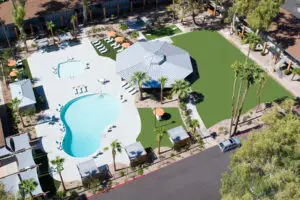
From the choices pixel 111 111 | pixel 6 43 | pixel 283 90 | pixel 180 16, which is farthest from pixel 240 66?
pixel 6 43

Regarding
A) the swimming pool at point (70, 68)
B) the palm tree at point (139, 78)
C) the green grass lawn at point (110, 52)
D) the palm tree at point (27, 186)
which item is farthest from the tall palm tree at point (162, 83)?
the palm tree at point (27, 186)

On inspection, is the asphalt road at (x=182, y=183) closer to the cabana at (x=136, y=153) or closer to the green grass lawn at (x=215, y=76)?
the cabana at (x=136, y=153)

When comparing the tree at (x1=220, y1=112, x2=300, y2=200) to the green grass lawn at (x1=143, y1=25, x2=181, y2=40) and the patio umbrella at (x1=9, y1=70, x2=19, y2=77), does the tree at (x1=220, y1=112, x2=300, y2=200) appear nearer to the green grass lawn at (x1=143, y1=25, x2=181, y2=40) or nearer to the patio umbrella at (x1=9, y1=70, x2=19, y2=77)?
the green grass lawn at (x1=143, y1=25, x2=181, y2=40)

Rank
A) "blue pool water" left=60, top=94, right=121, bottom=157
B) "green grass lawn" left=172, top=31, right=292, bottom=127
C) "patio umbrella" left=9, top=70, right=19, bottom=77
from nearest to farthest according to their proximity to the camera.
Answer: "blue pool water" left=60, top=94, right=121, bottom=157 → "green grass lawn" left=172, top=31, right=292, bottom=127 → "patio umbrella" left=9, top=70, right=19, bottom=77

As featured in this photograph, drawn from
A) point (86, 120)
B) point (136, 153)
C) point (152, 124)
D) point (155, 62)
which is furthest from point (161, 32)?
point (136, 153)

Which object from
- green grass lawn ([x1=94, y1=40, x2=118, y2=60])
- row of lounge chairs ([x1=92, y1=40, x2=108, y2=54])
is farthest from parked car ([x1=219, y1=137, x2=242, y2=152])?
row of lounge chairs ([x1=92, y1=40, x2=108, y2=54])

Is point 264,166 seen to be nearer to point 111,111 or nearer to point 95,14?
point 111,111
